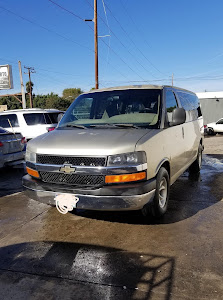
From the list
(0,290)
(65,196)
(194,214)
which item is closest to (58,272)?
(0,290)

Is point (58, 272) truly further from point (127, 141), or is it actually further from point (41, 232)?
point (127, 141)

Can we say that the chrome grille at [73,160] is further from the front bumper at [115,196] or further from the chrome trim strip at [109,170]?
the front bumper at [115,196]

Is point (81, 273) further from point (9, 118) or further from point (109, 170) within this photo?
point (9, 118)

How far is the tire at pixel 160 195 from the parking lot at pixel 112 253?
18 centimetres

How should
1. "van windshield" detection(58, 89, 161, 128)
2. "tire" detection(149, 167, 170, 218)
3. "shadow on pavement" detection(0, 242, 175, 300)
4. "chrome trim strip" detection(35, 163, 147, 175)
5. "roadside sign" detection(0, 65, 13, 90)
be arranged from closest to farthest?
"shadow on pavement" detection(0, 242, 175, 300)
"chrome trim strip" detection(35, 163, 147, 175)
"tire" detection(149, 167, 170, 218)
"van windshield" detection(58, 89, 161, 128)
"roadside sign" detection(0, 65, 13, 90)

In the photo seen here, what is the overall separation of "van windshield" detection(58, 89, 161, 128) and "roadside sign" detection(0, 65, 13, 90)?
25.6 metres

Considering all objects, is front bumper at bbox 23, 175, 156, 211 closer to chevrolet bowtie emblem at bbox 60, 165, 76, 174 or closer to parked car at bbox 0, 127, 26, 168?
chevrolet bowtie emblem at bbox 60, 165, 76, 174

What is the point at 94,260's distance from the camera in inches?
115

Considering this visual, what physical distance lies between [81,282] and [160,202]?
178 centimetres

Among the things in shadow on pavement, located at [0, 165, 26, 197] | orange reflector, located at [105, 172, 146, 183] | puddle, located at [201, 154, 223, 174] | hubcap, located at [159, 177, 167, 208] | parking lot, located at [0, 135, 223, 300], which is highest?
orange reflector, located at [105, 172, 146, 183]

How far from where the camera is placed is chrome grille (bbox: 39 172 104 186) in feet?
10.5

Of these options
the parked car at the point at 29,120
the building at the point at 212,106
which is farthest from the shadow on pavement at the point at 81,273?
the building at the point at 212,106

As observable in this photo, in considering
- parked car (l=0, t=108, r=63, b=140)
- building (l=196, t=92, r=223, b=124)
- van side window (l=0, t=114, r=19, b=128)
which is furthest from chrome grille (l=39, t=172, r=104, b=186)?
building (l=196, t=92, r=223, b=124)

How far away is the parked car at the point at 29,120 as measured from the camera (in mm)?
10500
